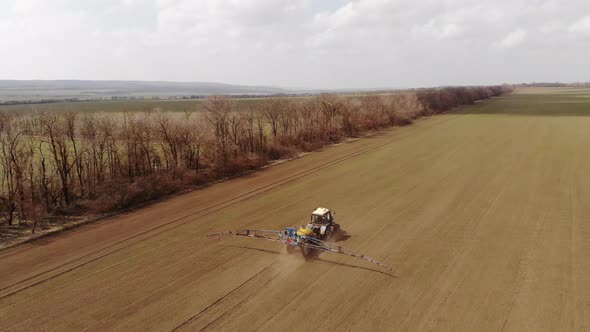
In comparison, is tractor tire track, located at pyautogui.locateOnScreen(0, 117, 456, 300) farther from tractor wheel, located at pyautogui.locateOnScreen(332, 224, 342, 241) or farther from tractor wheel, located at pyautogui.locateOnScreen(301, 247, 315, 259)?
tractor wheel, located at pyautogui.locateOnScreen(332, 224, 342, 241)

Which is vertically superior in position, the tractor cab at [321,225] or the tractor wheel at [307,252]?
the tractor cab at [321,225]

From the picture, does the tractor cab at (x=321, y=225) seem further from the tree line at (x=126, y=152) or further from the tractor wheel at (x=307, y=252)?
the tree line at (x=126, y=152)

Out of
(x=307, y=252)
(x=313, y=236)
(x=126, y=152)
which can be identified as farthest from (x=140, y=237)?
(x=126, y=152)

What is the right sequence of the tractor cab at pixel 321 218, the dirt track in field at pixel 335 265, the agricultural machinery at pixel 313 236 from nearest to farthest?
the dirt track in field at pixel 335 265 < the agricultural machinery at pixel 313 236 < the tractor cab at pixel 321 218

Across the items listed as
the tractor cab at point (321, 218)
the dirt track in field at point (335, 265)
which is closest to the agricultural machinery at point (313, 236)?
the tractor cab at point (321, 218)

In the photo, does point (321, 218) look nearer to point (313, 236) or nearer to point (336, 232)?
point (313, 236)

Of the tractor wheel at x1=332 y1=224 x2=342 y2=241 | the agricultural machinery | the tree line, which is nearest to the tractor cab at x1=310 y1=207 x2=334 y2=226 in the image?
the agricultural machinery
